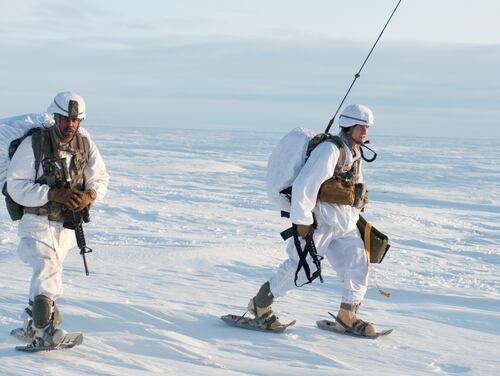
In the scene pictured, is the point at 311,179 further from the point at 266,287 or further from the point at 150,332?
the point at 150,332

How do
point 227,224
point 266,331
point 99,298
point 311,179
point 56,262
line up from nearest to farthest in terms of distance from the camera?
point 56,262, point 311,179, point 266,331, point 99,298, point 227,224

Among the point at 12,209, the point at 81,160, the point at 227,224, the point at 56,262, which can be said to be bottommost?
the point at 227,224

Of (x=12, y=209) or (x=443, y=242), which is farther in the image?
(x=443, y=242)

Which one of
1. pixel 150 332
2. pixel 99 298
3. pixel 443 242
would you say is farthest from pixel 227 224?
pixel 150 332

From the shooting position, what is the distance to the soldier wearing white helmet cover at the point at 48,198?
4410 millimetres

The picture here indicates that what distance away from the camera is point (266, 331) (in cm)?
534

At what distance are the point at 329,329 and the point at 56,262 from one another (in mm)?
2086

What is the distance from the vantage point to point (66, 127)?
14.7ft

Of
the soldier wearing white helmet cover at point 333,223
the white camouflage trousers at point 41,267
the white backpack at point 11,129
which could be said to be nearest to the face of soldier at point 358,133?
the soldier wearing white helmet cover at point 333,223

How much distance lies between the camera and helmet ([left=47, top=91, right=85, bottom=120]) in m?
4.42

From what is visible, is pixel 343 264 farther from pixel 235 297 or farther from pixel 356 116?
pixel 235 297

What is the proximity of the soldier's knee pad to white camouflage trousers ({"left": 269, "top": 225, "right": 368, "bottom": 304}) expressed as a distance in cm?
167

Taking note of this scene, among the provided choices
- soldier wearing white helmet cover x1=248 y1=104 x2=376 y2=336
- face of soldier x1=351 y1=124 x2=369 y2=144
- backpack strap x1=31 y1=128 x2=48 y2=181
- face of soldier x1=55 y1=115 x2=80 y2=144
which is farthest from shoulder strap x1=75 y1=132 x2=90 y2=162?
face of soldier x1=351 y1=124 x2=369 y2=144

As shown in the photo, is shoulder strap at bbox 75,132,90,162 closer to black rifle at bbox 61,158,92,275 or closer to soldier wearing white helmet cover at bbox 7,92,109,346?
soldier wearing white helmet cover at bbox 7,92,109,346
